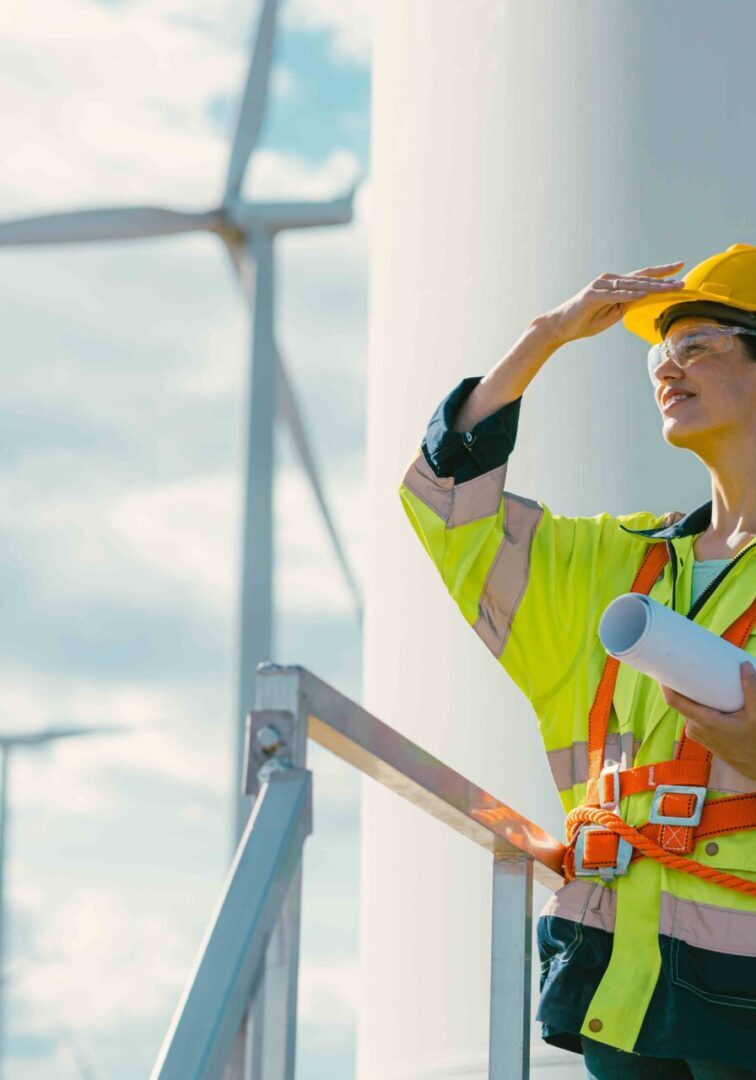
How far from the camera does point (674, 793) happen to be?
3.22 metres

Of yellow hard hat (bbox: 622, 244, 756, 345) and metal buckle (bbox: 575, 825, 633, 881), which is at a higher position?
yellow hard hat (bbox: 622, 244, 756, 345)

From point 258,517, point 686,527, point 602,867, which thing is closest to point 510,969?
point 602,867

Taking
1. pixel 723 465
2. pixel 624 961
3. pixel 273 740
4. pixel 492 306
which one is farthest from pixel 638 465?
pixel 273 740

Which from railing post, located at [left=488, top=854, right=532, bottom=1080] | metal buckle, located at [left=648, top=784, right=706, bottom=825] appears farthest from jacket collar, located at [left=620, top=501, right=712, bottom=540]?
railing post, located at [left=488, top=854, right=532, bottom=1080]

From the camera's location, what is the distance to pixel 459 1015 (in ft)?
14.3

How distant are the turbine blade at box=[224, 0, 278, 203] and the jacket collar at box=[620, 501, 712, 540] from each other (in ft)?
42.9

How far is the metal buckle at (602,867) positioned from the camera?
324 centimetres

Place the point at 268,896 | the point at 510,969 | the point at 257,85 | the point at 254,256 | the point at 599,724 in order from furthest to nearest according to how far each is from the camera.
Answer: the point at 254,256 < the point at 257,85 < the point at 599,724 < the point at 510,969 < the point at 268,896

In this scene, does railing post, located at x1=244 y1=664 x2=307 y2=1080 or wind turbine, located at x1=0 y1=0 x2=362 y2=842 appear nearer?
railing post, located at x1=244 y1=664 x2=307 y2=1080

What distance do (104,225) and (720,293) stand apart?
13.3 m

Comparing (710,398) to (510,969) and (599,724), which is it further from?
(510,969)

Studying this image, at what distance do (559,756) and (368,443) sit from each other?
6.09 feet

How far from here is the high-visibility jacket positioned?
309 centimetres

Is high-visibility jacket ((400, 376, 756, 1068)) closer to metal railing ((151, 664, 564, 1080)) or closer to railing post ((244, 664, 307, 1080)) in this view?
metal railing ((151, 664, 564, 1080))
